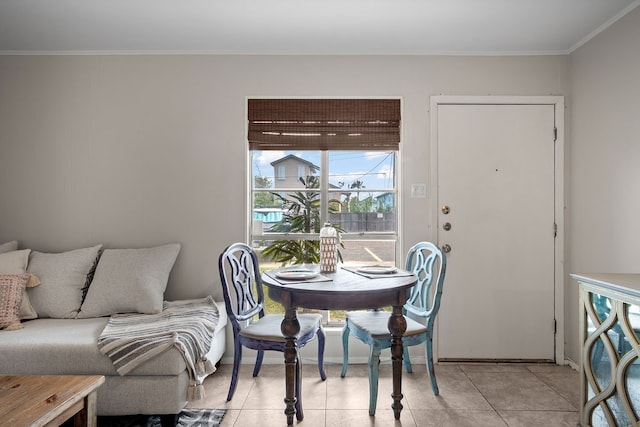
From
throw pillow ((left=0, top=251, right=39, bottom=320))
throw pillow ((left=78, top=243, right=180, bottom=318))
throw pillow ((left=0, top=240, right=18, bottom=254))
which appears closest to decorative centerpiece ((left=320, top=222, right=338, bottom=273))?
throw pillow ((left=78, top=243, right=180, bottom=318))

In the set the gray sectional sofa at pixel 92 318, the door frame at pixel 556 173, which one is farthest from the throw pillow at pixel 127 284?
the door frame at pixel 556 173

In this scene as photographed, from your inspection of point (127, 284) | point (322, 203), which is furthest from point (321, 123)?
point (127, 284)

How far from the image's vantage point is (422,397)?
2.38m

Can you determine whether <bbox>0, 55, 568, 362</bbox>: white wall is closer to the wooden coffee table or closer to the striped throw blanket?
the striped throw blanket

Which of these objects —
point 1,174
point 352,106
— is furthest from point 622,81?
point 1,174

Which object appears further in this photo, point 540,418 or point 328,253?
point 328,253

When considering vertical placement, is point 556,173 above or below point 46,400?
above

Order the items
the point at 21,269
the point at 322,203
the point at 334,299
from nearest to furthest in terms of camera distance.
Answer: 1. the point at 334,299
2. the point at 21,269
3. the point at 322,203

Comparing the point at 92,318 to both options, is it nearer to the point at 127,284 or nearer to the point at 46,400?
the point at 127,284

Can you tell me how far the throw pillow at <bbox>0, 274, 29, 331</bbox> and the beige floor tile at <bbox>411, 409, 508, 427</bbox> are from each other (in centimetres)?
240

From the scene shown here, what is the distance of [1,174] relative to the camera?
291cm

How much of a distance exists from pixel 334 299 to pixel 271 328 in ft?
1.96

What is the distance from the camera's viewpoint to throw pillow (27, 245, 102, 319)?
8.19 ft

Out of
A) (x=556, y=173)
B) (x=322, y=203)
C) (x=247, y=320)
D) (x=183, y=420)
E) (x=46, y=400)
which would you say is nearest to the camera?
(x=46, y=400)
